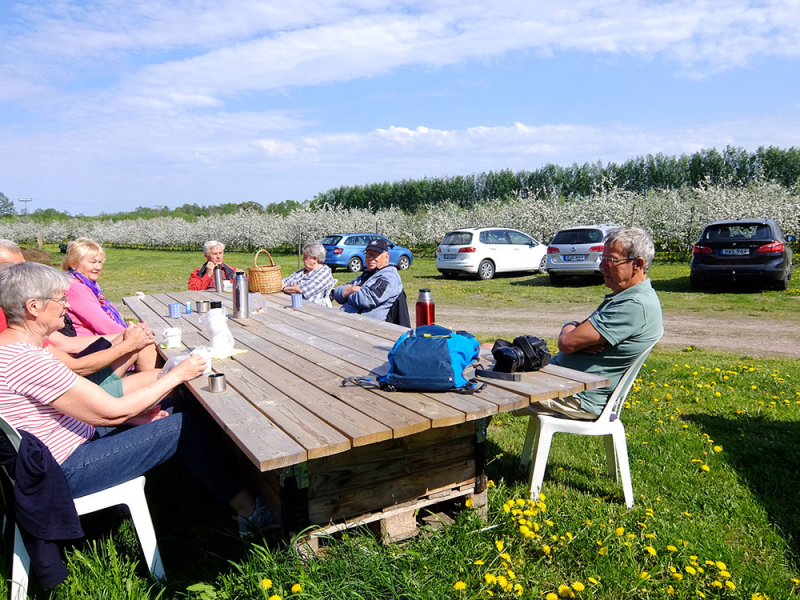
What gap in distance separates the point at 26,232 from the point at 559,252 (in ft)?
194

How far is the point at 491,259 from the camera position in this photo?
1614cm

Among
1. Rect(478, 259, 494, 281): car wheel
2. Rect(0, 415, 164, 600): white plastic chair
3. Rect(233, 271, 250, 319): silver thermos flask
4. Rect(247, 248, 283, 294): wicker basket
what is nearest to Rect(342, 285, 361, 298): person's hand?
Rect(233, 271, 250, 319): silver thermos flask

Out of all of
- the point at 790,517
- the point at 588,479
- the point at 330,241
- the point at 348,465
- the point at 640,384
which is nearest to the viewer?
the point at 348,465

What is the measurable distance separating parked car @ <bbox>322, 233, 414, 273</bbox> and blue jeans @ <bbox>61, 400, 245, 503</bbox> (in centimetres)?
1688

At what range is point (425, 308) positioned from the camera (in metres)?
3.31

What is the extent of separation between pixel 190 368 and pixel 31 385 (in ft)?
2.09

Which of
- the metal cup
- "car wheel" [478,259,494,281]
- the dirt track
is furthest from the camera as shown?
"car wheel" [478,259,494,281]

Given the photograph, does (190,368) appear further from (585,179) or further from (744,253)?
(585,179)

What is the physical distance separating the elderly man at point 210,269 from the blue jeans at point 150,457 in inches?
187

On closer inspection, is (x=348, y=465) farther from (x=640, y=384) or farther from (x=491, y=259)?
(x=491, y=259)

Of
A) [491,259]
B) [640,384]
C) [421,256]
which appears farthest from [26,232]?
[640,384]

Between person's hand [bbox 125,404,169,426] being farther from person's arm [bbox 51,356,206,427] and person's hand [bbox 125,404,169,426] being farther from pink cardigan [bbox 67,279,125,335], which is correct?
pink cardigan [bbox 67,279,125,335]

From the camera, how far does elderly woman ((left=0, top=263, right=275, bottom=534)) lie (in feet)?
7.22

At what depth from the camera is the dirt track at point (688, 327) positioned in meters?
7.24
